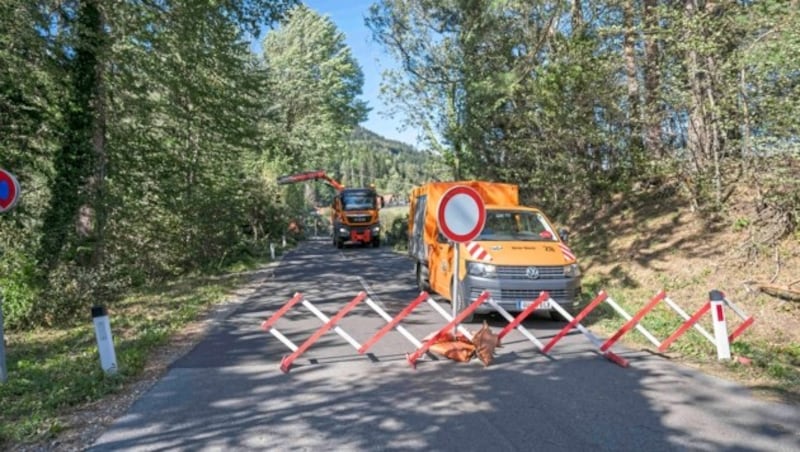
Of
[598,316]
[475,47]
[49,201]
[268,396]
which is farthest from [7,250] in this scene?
[475,47]

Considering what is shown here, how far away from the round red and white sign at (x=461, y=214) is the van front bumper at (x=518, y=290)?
73.9 inches

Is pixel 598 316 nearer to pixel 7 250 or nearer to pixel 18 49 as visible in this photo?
pixel 7 250

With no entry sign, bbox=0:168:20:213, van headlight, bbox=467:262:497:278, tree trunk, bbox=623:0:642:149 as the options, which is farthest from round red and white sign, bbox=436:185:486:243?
Result: tree trunk, bbox=623:0:642:149

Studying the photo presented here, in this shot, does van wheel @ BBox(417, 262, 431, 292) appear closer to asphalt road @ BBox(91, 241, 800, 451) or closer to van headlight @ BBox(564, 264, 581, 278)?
van headlight @ BBox(564, 264, 581, 278)

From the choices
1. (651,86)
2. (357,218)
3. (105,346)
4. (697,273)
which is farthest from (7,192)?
(357,218)

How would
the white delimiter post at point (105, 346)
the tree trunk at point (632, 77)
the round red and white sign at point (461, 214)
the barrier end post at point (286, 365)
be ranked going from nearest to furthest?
the white delimiter post at point (105, 346) → the barrier end post at point (286, 365) → the round red and white sign at point (461, 214) → the tree trunk at point (632, 77)

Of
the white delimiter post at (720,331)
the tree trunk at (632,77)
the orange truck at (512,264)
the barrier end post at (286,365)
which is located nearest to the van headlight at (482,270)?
the orange truck at (512,264)

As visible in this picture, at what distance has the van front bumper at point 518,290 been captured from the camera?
8391 mm

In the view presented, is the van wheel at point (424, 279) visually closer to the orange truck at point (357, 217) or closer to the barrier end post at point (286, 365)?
the barrier end post at point (286, 365)

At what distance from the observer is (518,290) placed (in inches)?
332

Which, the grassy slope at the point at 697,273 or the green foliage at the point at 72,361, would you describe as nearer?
the green foliage at the point at 72,361

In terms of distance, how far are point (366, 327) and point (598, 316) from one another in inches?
152

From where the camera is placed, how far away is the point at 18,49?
9.99 meters

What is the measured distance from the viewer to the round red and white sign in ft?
22.2
